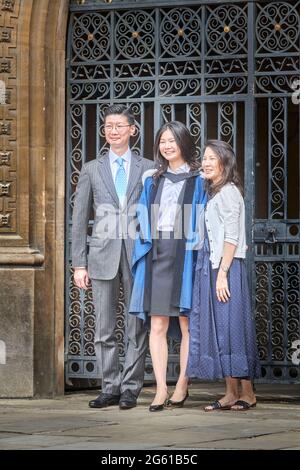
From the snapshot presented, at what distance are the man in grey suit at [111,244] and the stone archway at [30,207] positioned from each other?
2.71ft

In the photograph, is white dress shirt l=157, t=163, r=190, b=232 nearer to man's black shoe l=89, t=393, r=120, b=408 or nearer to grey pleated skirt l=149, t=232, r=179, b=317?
grey pleated skirt l=149, t=232, r=179, b=317

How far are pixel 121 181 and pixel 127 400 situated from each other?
172 centimetres

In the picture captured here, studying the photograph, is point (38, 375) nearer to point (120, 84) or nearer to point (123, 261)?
point (123, 261)

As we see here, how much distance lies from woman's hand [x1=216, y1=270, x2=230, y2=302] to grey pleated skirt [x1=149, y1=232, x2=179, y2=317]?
366mm

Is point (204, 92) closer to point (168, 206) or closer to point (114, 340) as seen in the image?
point (168, 206)

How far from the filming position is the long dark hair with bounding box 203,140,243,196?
35.8 ft

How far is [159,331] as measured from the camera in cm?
1089

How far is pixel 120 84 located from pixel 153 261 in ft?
6.54

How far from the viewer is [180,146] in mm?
10977

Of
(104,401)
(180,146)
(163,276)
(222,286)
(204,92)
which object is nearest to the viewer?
(222,286)

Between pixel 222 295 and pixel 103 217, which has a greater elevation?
pixel 103 217

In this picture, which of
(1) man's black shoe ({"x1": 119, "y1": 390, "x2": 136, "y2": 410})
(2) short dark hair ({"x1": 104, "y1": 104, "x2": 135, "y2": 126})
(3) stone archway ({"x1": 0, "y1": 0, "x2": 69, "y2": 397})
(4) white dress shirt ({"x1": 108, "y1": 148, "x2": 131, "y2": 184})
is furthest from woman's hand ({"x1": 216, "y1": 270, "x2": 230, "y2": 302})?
(3) stone archway ({"x1": 0, "y1": 0, "x2": 69, "y2": 397})

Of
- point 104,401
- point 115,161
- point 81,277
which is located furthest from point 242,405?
point 115,161
